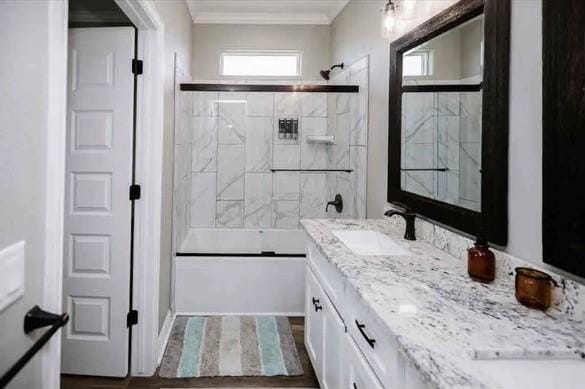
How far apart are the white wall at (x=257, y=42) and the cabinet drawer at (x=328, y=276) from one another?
2792 millimetres

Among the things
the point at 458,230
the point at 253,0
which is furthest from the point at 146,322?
the point at 253,0

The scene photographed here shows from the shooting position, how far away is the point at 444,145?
1.94m

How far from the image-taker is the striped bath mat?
2410 mm

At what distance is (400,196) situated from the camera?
7.74 feet

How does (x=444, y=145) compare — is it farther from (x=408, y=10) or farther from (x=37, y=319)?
(x=37, y=319)

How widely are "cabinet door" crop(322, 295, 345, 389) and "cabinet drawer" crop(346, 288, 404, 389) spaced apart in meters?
0.18

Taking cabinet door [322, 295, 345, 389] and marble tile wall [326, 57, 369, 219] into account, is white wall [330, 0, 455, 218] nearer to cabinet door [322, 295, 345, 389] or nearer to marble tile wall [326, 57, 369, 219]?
marble tile wall [326, 57, 369, 219]

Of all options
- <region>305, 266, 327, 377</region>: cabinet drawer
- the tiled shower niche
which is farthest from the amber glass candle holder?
the tiled shower niche

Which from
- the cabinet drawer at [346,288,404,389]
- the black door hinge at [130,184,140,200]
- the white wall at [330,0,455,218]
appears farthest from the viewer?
the white wall at [330,0,455,218]

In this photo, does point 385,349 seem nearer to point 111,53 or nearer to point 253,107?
point 111,53

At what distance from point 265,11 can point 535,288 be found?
3.85m

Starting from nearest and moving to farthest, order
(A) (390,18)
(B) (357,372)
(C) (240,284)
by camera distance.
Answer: (B) (357,372), (A) (390,18), (C) (240,284)

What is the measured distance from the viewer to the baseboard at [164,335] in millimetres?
2516

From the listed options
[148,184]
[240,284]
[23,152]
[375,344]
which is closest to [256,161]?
[240,284]
